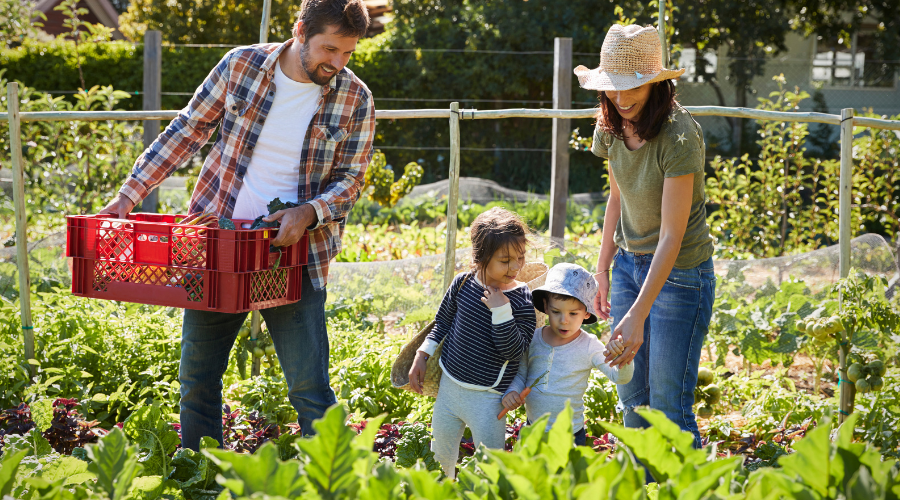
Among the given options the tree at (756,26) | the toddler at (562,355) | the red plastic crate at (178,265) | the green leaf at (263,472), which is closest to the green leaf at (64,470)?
the red plastic crate at (178,265)

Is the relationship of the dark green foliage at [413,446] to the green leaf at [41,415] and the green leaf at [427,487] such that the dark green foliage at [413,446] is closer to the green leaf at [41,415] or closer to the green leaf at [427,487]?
the green leaf at [427,487]

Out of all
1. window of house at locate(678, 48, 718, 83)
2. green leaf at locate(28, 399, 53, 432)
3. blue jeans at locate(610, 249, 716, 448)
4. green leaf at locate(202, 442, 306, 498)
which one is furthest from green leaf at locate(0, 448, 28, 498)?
window of house at locate(678, 48, 718, 83)

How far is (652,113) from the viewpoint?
2.13 meters

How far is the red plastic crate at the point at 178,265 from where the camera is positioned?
2.09m

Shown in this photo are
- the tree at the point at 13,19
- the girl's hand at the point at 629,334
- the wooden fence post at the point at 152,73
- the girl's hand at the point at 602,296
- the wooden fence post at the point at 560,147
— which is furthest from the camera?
the tree at the point at 13,19

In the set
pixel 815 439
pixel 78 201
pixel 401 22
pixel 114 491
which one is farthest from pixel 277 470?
pixel 401 22

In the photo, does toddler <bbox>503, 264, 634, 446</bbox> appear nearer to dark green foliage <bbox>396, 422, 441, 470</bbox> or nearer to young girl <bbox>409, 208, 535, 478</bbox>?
young girl <bbox>409, 208, 535, 478</bbox>

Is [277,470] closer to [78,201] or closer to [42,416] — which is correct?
[42,416]

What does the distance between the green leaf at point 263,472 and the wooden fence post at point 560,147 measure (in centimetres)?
415

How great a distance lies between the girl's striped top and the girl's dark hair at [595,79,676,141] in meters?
0.58

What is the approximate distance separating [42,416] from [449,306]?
4.58 feet

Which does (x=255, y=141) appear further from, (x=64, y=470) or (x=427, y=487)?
(x=427, y=487)

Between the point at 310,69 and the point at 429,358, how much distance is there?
0.99 meters

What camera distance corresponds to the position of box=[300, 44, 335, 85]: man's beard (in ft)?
7.30
